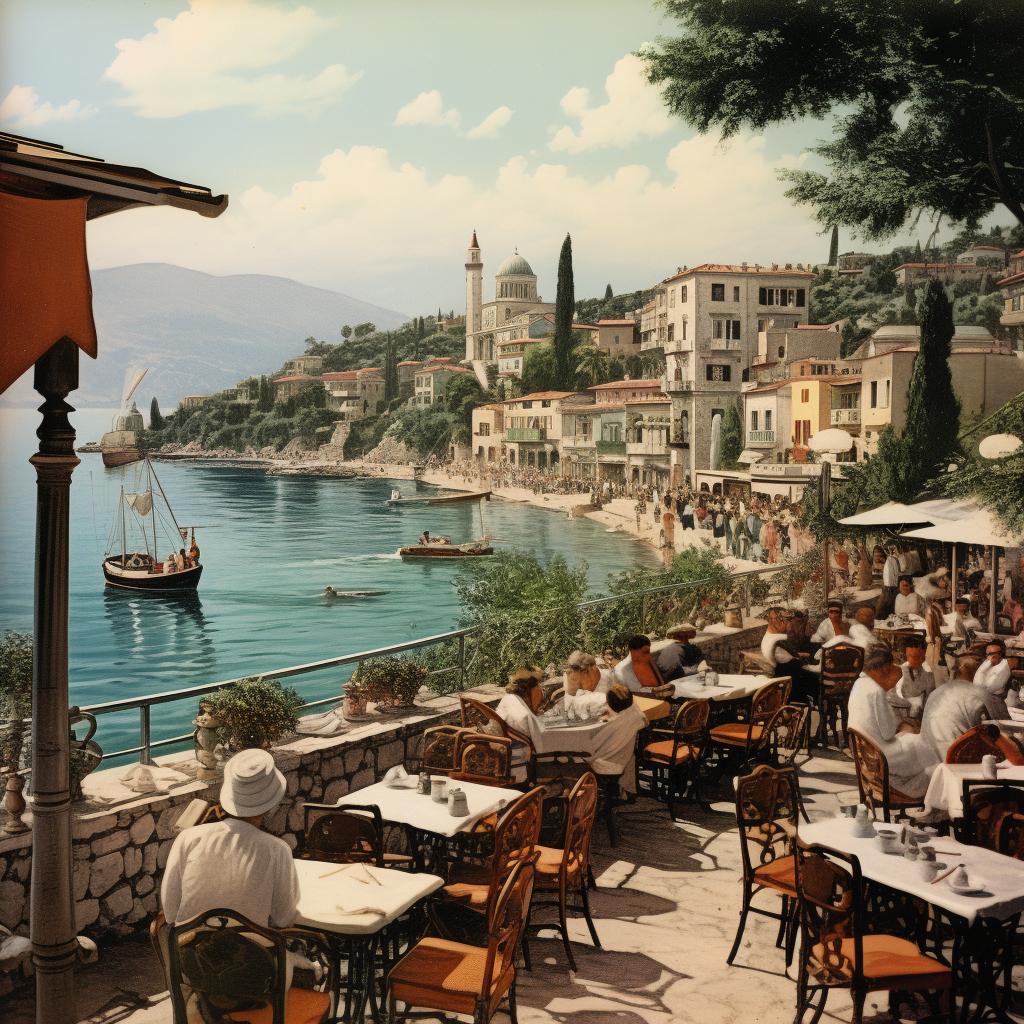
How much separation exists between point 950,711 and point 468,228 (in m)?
5.64

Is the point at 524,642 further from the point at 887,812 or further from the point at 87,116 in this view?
the point at 87,116

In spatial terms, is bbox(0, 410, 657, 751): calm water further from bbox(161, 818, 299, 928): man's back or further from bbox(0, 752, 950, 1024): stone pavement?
bbox(161, 818, 299, 928): man's back

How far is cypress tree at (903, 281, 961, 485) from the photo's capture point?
9.21m

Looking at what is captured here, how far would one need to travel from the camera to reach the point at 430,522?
29.3ft

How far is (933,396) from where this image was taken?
9.31 metres

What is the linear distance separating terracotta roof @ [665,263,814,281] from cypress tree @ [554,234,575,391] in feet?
3.50

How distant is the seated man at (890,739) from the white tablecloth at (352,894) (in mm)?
2701

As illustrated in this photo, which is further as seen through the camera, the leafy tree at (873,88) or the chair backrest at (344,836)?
the leafy tree at (873,88)

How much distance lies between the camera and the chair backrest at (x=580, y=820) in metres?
3.57

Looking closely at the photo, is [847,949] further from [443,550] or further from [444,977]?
[443,550]

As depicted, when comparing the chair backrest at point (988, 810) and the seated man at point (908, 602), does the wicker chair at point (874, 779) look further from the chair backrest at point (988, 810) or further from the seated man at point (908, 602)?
the seated man at point (908, 602)

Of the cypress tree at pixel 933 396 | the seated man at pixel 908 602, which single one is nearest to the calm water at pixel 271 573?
the seated man at pixel 908 602

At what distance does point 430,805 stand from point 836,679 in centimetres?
405

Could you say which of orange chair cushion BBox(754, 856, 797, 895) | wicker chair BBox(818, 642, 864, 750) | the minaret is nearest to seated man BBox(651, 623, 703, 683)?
wicker chair BBox(818, 642, 864, 750)
